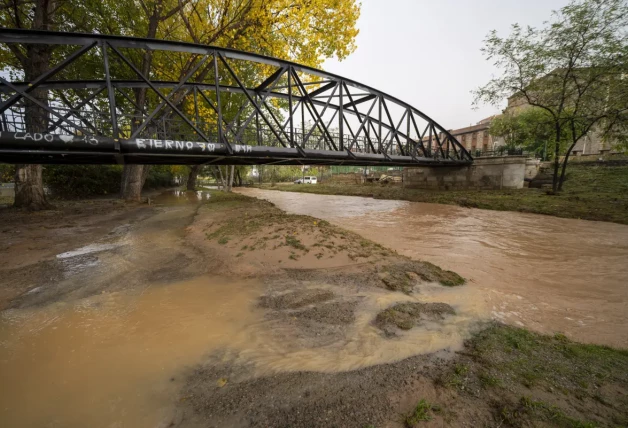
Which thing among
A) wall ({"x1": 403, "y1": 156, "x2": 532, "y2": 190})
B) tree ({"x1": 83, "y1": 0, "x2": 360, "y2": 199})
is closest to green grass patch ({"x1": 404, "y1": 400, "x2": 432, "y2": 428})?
tree ({"x1": 83, "y1": 0, "x2": 360, "y2": 199})

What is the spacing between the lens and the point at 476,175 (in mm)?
A: 22734

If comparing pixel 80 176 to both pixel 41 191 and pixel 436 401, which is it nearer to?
pixel 41 191

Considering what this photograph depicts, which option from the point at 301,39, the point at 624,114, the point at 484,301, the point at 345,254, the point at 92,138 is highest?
the point at 301,39

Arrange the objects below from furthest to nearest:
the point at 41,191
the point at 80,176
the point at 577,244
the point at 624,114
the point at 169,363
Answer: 1. the point at 80,176
2. the point at 624,114
3. the point at 41,191
4. the point at 577,244
5. the point at 169,363

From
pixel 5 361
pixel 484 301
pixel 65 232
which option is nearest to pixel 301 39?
pixel 65 232

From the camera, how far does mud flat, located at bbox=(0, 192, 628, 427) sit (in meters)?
1.97

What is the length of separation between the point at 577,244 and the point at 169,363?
431 inches

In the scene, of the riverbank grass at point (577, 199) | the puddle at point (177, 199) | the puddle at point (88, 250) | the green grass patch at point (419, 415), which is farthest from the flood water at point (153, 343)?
the puddle at point (177, 199)

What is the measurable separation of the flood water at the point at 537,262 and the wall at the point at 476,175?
1077 cm

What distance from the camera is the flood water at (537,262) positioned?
3576mm

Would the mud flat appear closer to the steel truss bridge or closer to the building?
the steel truss bridge

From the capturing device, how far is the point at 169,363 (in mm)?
2615

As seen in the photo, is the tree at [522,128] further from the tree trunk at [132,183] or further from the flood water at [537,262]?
the tree trunk at [132,183]

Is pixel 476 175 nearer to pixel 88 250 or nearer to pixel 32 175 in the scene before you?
pixel 88 250
